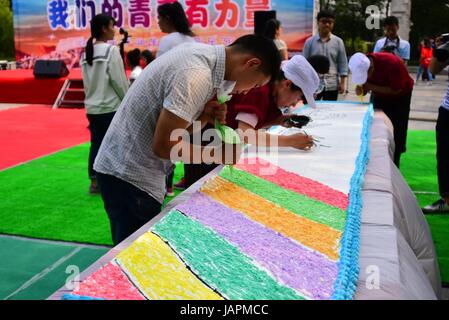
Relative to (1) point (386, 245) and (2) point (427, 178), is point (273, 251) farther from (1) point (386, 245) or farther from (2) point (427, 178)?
(2) point (427, 178)

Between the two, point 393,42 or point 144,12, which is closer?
point 393,42

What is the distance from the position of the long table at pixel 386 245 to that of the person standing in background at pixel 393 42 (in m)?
2.74

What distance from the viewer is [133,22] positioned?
30.6 ft

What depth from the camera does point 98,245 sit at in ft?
8.02

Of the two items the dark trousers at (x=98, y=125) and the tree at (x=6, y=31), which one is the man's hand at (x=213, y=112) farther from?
the tree at (x=6, y=31)

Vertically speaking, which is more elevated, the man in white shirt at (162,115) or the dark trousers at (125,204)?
the man in white shirt at (162,115)

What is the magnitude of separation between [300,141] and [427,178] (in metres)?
2.25

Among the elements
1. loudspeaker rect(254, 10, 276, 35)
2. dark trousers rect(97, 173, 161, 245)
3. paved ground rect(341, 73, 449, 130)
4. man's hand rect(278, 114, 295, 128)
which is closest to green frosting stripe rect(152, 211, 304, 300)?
dark trousers rect(97, 173, 161, 245)

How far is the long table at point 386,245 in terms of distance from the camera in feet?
3.13

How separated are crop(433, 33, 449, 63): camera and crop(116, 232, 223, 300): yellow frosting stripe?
2061mm

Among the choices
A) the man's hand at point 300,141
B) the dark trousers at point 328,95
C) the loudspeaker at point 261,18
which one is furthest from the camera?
the loudspeaker at point 261,18

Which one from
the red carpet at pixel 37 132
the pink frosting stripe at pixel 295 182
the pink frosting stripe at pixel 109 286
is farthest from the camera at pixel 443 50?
the red carpet at pixel 37 132

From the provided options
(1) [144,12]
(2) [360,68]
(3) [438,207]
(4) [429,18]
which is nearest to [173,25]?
(2) [360,68]
